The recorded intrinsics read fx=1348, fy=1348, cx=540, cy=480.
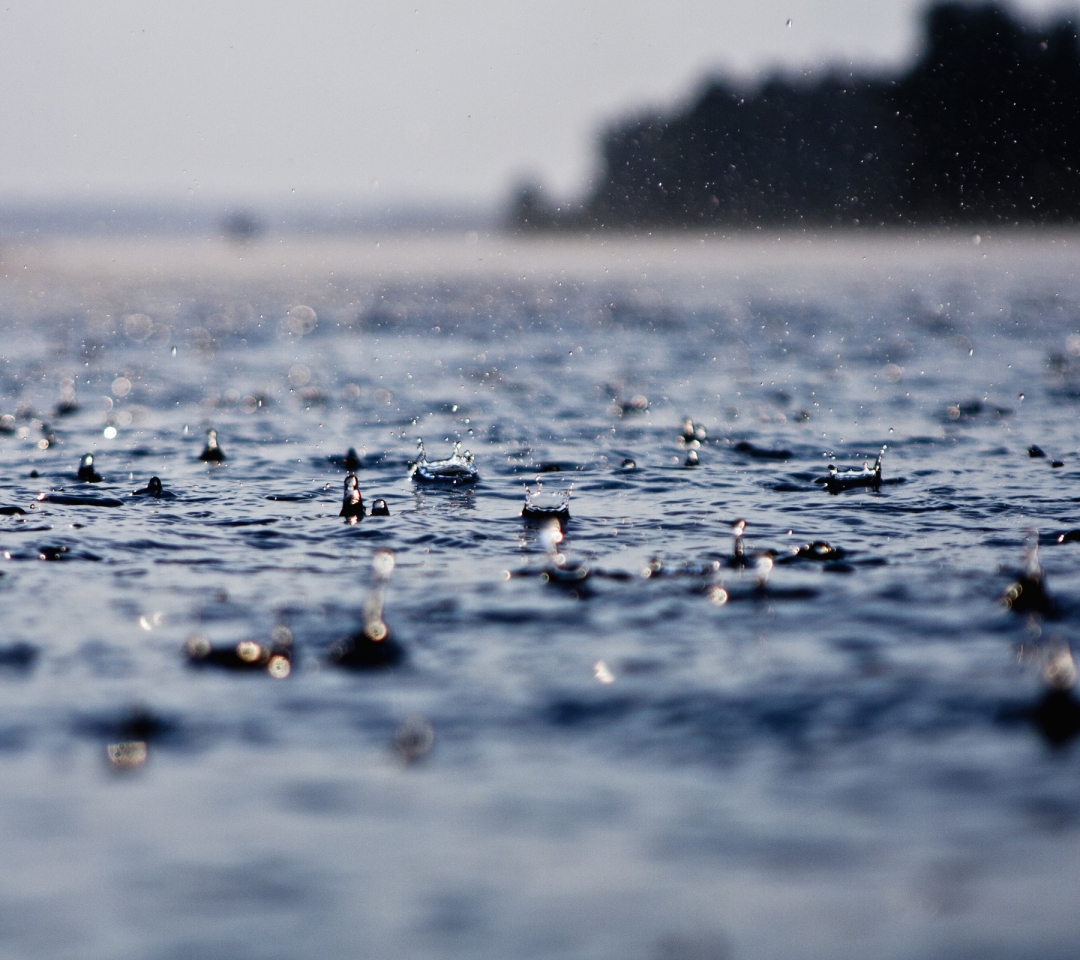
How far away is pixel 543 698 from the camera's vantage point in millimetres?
5676

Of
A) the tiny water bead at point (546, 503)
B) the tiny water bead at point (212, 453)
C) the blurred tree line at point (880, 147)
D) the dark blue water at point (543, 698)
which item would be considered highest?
the blurred tree line at point (880, 147)

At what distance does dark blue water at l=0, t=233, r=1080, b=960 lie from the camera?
13.0 ft

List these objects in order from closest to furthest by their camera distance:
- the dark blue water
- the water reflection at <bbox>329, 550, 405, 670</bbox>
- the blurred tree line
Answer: the dark blue water < the water reflection at <bbox>329, 550, 405, 670</bbox> < the blurred tree line

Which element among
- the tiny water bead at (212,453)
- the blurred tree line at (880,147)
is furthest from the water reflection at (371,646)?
the blurred tree line at (880,147)

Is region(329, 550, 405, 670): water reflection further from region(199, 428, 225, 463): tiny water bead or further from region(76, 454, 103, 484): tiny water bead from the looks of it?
region(199, 428, 225, 463): tiny water bead

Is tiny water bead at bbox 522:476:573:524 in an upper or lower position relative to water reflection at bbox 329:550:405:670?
upper

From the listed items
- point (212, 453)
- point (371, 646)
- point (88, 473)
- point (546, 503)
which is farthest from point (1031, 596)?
point (212, 453)

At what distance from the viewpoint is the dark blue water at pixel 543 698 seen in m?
3.97

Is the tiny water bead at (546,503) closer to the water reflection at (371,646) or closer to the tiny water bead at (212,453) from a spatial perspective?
the water reflection at (371,646)

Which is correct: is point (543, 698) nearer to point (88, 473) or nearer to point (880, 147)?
point (88, 473)

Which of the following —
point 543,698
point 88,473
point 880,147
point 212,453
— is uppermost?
point 880,147

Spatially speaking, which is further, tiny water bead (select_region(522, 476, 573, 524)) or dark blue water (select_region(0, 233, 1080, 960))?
tiny water bead (select_region(522, 476, 573, 524))

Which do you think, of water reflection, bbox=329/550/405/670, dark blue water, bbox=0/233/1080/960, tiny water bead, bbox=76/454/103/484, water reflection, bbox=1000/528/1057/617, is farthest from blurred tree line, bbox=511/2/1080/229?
water reflection, bbox=329/550/405/670

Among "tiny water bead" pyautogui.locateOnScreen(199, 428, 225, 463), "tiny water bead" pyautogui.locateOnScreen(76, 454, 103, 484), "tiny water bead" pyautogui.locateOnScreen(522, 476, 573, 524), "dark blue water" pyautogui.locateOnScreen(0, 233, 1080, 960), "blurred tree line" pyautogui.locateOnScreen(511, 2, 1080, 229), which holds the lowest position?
"dark blue water" pyautogui.locateOnScreen(0, 233, 1080, 960)
